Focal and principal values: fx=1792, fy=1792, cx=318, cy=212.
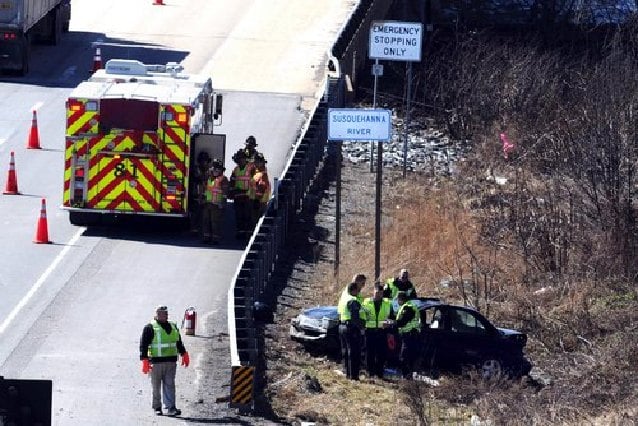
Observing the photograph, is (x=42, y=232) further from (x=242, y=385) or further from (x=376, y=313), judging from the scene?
(x=242, y=385)

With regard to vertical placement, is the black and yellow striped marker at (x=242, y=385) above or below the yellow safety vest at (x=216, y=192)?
below

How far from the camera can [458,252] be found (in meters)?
27.0

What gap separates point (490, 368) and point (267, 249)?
4.11 m

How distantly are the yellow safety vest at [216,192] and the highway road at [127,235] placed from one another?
0.76 metres

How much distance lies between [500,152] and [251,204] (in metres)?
9.73

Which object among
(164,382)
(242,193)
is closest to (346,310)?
(164,382)

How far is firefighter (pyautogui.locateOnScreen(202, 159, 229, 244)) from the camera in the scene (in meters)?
25.9

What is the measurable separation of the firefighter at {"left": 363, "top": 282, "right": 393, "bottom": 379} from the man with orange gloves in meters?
3.06

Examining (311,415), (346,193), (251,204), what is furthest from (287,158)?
(311,415)

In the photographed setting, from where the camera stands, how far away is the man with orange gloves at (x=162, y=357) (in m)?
18.4

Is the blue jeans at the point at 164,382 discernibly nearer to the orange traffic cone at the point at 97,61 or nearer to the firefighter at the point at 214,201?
the firefighter at the point at 214,201

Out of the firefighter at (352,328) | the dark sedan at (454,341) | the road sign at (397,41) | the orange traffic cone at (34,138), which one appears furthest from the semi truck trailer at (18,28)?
the firefighter at (352,328)

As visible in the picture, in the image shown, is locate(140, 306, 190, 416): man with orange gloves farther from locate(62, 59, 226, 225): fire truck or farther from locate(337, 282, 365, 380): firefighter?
locate(62, 59, 226, 225): fire truck

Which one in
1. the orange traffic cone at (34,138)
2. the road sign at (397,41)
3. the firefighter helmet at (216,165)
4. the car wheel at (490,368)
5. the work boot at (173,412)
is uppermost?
the road sign at (397,41)
